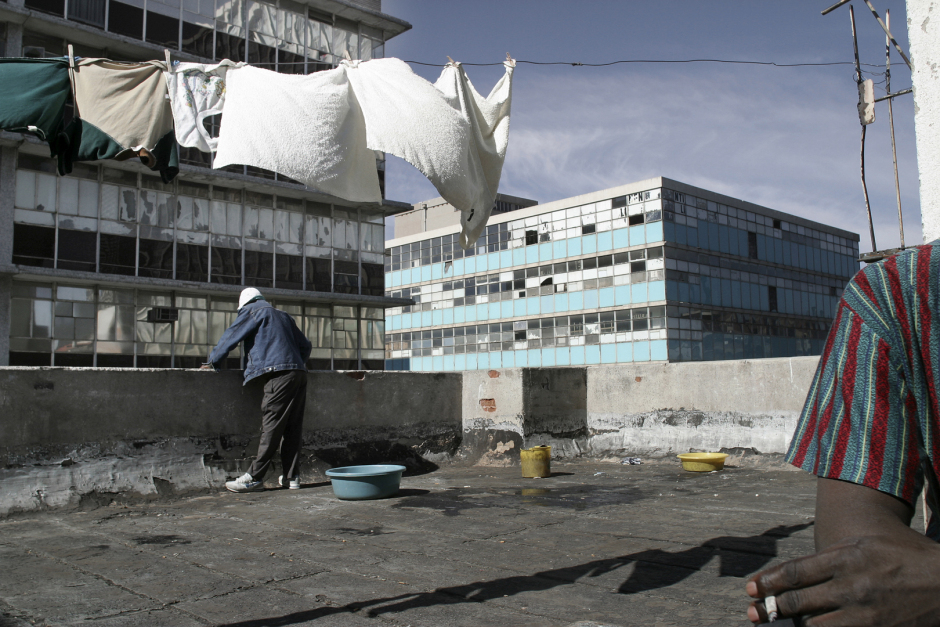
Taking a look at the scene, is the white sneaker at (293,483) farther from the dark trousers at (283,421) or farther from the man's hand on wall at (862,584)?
the man's hand on wall at (862,584)

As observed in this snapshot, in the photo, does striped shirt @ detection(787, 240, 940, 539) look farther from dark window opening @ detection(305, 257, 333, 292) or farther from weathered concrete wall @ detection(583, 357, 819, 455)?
dark window opening @ detection(305, 257, 333, 292)

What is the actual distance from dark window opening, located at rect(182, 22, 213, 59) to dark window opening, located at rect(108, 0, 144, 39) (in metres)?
1.64

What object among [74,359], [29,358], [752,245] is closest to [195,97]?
[29,358]

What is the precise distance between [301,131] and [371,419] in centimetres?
437

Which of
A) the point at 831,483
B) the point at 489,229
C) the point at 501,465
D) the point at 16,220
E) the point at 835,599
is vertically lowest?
the point at 501,465

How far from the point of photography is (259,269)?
97.0ft

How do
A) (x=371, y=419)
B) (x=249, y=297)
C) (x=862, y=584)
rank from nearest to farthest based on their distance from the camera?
(x=862, y=584), (x=249, y=297), (x=371, y=419)

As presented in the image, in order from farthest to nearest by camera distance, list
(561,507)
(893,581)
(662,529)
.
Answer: (561,507)
(662,529)
(893,581)

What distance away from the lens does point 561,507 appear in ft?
18.3

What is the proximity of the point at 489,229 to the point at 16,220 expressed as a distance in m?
39.4

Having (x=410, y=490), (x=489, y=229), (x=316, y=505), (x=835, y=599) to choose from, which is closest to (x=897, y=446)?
(x=835, y=599)

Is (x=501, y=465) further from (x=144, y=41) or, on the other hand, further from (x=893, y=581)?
(x=144, y=41)

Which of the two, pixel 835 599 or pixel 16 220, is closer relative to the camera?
pixel 835 599

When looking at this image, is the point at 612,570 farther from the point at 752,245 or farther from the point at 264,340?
the point at 752,245
